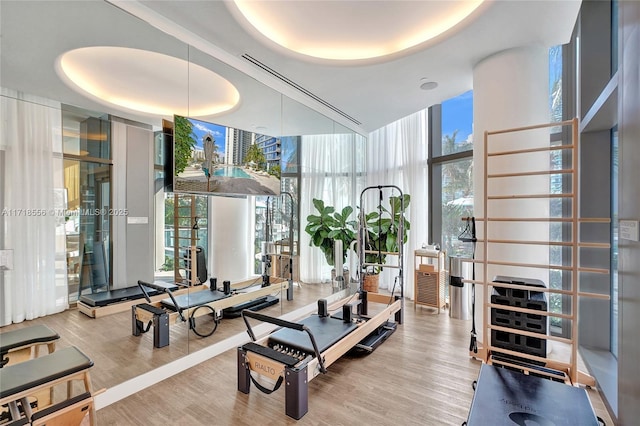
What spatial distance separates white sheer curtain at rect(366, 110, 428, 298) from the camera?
5520 millimetres

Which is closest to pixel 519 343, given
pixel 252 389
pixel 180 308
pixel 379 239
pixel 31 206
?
pixel 379 239

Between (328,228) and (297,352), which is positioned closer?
(297,352)

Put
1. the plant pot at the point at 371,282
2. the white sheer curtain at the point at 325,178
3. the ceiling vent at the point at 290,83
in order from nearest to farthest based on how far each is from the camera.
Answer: the ceiling vent at the point at 290,83, the white sheer curtain at the point at 325,178, the plant pot at the point at 371,282

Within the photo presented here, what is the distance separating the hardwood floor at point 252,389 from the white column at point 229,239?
2.84ft

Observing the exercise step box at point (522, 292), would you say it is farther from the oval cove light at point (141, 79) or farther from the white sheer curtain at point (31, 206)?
the white sheer curtain at point (31, 206)

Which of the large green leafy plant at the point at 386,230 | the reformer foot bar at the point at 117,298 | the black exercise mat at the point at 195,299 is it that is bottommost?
the black exercise mat at the point at 195,299

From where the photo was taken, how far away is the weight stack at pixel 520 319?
2508 millimetres

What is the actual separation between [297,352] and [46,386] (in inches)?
67.3

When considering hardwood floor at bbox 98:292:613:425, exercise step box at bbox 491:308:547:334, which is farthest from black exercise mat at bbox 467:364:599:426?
exercise step box at bbox 491:308:547:334

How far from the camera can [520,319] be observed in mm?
2566

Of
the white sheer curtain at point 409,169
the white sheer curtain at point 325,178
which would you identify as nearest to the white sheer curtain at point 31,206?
the white sheer curtain at point 325,178

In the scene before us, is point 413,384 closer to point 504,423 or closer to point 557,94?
point 504,423

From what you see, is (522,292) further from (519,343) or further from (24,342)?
(24,342)

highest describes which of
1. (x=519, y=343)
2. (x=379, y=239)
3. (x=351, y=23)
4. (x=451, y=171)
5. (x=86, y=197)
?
(x=351, y=23)
